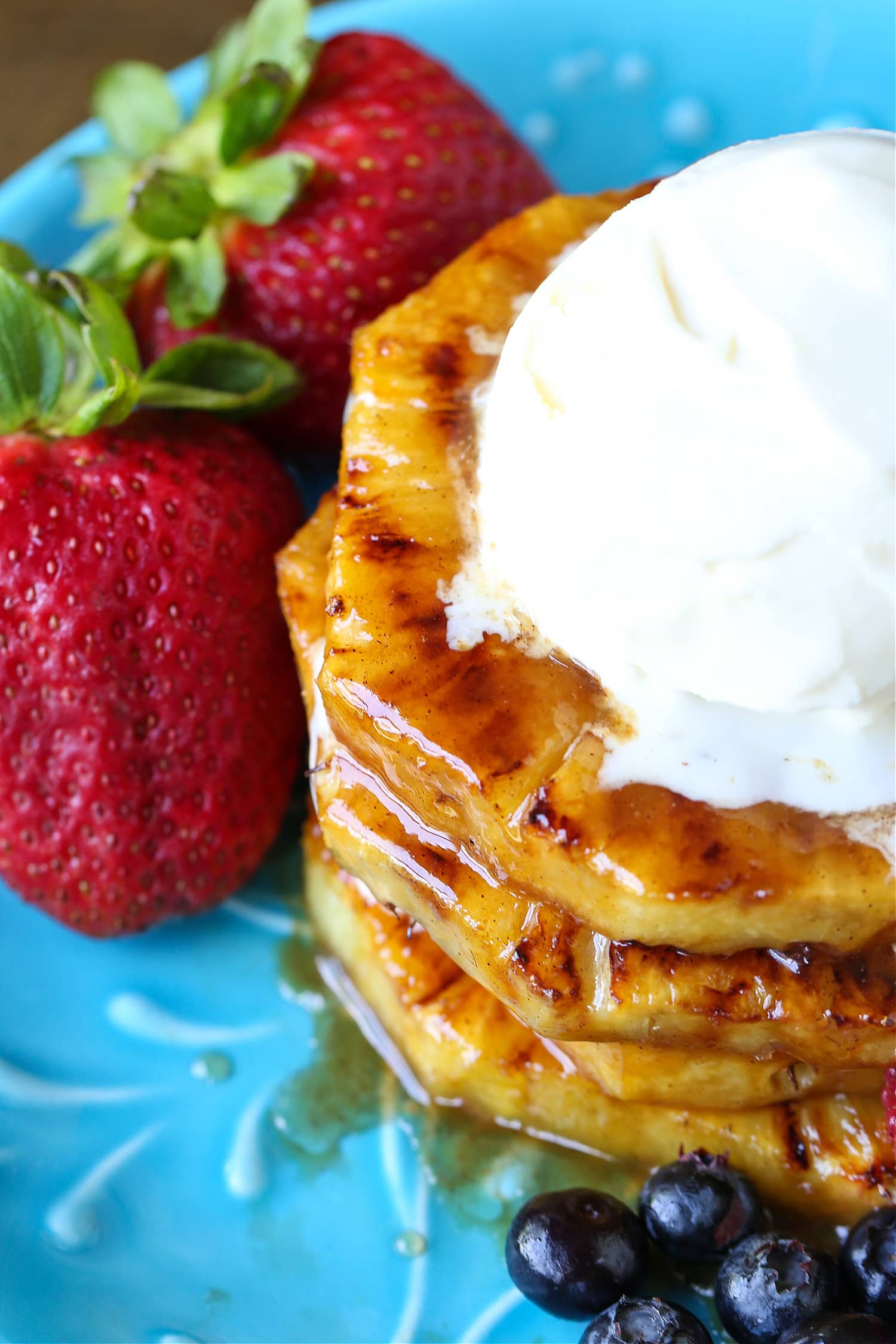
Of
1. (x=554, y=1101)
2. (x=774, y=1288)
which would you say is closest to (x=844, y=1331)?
(x=774, y=1288)

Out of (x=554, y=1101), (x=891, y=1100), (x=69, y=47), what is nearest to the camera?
(x=891, y=1100)

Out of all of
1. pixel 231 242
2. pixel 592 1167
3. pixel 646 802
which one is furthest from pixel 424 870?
pixel 231 242

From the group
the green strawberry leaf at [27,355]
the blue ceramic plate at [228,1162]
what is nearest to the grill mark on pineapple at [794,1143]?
the blue ceramic plate at [228,1162]

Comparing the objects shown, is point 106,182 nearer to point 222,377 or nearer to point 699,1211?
point 222,377

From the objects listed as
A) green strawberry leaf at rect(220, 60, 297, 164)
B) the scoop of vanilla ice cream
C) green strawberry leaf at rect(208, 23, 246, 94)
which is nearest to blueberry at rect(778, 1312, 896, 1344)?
the scoop of vanilla ice cream

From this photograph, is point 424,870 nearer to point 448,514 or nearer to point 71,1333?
point 448,514

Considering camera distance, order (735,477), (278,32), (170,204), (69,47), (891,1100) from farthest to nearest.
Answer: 1. (69,47)
2. (278,32)
3. (170,204)
4. (891,1100)
5. (735,477)

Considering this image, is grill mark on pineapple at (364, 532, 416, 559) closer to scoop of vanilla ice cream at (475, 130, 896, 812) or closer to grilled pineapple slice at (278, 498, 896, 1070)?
scoop of vanilla ice cream at (475, 130, 896, 812)
